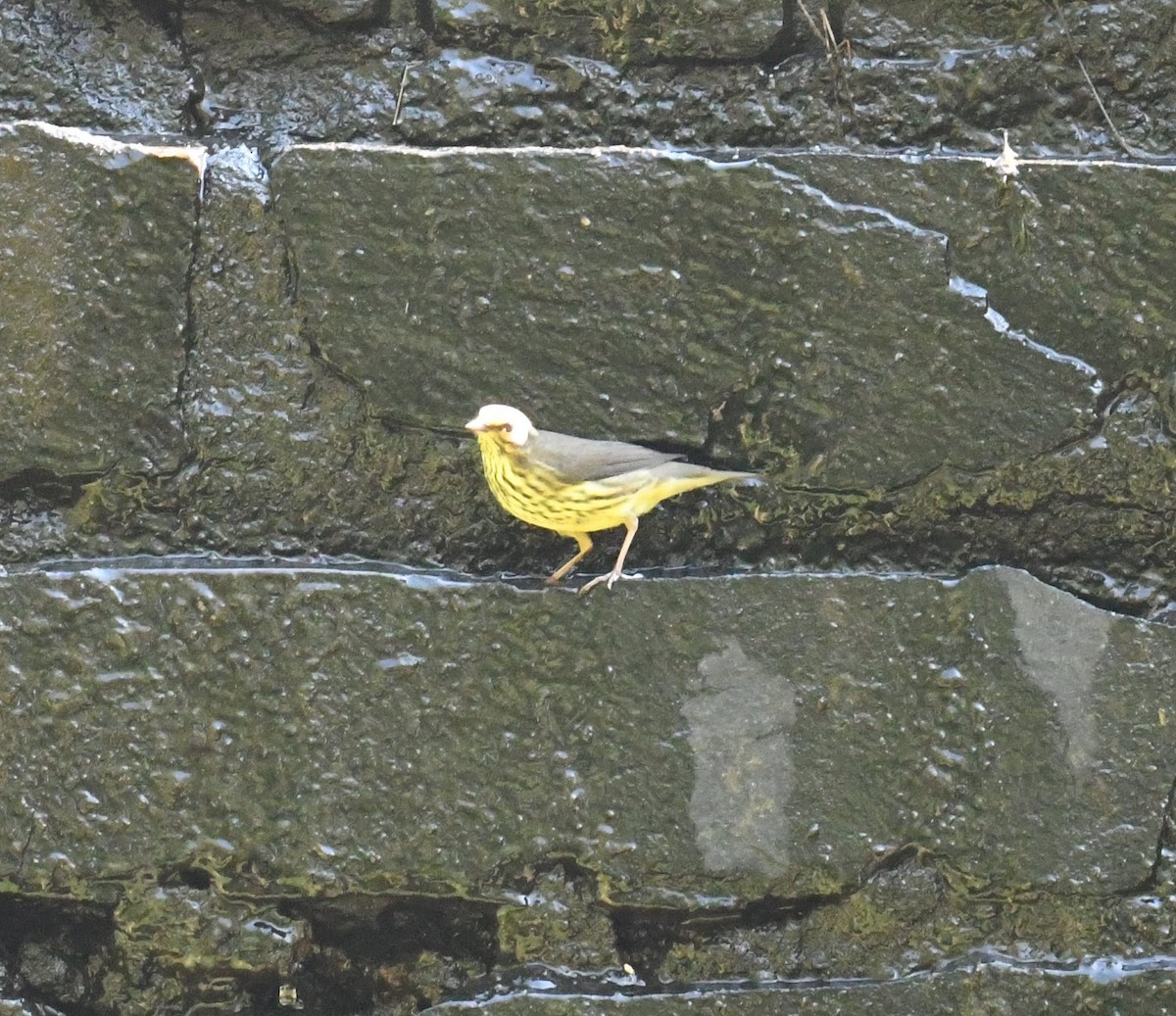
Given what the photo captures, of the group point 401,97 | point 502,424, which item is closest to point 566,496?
point 502,424

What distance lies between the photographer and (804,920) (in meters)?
2.05

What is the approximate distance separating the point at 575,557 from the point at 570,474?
19cm

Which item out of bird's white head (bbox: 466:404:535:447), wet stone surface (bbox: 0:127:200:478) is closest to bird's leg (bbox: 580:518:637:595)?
bird's white head (bbox: 466:404:535:447)

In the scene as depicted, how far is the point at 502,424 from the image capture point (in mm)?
1897

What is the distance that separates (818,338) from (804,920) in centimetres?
95

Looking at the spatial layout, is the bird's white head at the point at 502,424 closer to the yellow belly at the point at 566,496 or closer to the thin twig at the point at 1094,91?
the yellow belly at the point at 566,496

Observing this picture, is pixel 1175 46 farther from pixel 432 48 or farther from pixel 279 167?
pixel 279 167

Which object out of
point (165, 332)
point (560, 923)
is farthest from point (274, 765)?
point (165, 332)

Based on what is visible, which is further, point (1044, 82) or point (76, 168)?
point (1044, 82)

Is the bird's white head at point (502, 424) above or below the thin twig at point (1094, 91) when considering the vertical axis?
below

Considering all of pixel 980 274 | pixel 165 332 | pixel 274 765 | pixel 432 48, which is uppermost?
pixel 432 48

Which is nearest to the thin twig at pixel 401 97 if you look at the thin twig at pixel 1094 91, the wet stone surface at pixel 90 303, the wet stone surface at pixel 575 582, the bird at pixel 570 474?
the wet stone surface at pixel 575 582

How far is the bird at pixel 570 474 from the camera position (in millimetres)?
1925

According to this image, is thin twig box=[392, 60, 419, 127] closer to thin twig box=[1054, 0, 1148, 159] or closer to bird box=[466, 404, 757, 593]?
bird box=[466, 404, 757, 593]
